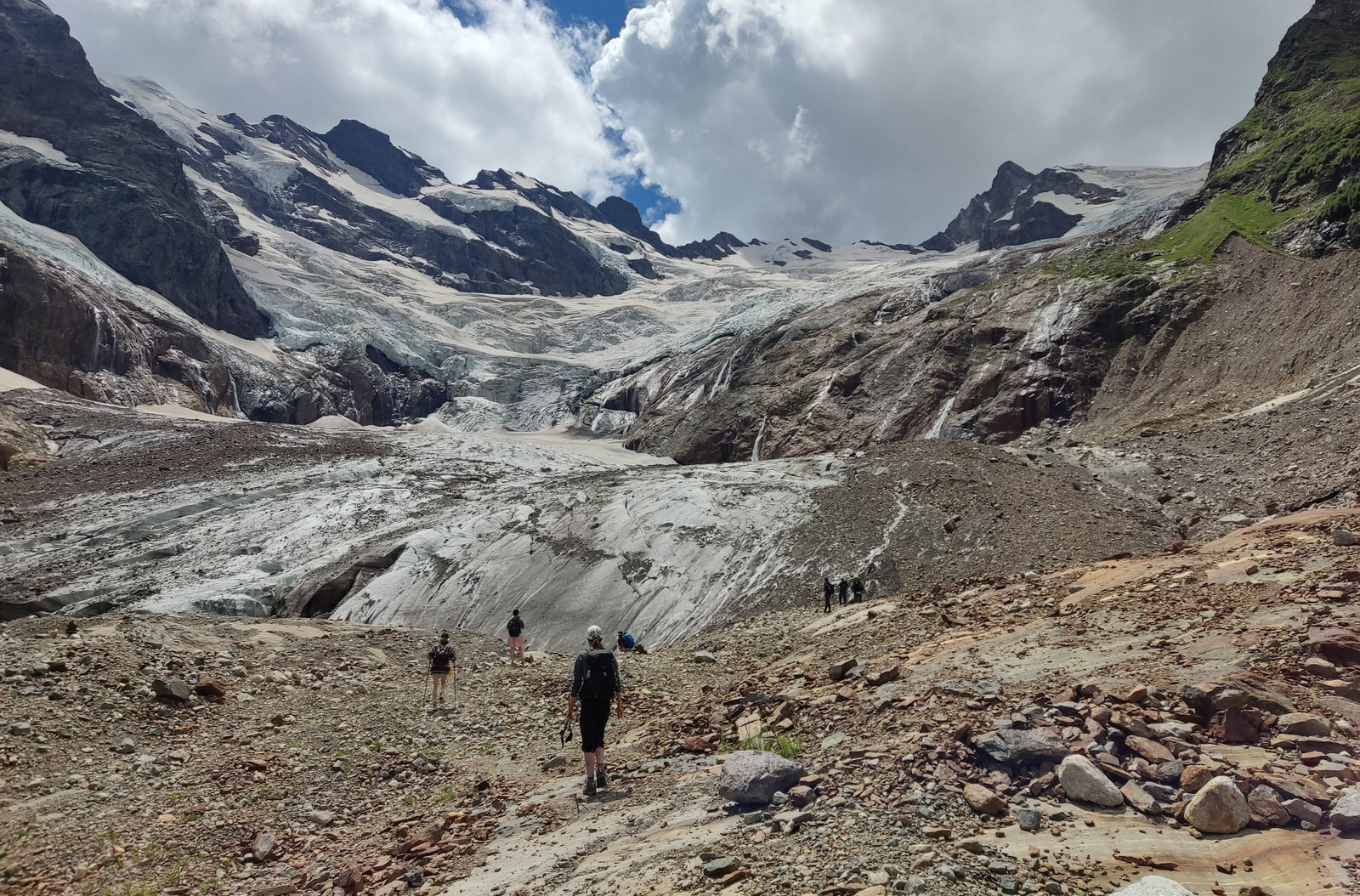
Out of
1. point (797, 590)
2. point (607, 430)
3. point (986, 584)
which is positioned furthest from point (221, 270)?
point (986, 584)

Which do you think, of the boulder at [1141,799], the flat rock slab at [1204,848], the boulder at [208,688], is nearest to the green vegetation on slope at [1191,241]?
the boulder at [1141,799]

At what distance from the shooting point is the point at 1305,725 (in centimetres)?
621

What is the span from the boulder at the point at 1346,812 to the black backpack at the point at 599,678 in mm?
6828

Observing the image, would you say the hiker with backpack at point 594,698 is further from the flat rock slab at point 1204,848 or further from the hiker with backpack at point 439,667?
the hiker with backpack at point 439,667

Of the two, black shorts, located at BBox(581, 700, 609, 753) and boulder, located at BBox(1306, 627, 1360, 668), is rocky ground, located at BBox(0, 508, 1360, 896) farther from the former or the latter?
black shorts, located at BBox(581, 700, 609, 753)

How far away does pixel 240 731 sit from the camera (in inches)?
507

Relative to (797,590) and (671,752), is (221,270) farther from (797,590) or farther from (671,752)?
(671,752)

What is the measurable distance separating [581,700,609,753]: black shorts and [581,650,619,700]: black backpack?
8 cm

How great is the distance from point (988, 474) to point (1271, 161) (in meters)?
58.5

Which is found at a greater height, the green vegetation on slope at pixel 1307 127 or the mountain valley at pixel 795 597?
the green vegetation on slope at pixel 1307 127

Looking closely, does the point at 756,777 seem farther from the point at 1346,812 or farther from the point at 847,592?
the point at 847,592

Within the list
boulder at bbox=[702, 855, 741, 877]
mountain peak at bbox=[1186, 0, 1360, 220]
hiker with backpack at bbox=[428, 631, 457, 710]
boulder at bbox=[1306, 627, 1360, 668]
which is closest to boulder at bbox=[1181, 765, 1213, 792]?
boulder at bbox=[1306, 627, 1360, 668]

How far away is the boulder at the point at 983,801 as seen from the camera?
593cm

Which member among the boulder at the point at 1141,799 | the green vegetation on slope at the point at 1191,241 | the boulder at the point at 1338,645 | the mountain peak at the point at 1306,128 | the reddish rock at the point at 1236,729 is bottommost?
the boulder at the point at 1141,799
